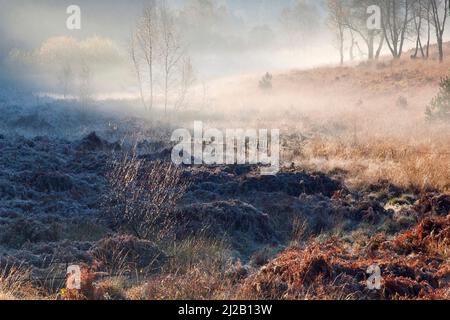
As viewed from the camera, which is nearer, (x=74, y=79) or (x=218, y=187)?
(x=218, y=187)

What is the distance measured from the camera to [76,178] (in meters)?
13.0

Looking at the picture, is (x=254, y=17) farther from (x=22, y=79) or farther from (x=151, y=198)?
(x=151, y=198)

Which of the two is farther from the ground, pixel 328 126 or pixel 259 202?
pixel 328 126

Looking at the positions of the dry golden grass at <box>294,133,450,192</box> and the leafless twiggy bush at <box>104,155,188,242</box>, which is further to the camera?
the dry golden grass at <box>294,133,450,192</box>

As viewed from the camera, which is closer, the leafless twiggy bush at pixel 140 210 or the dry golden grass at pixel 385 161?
the leafless twiggy bush at pixel 140 210

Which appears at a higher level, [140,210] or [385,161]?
[385,161]

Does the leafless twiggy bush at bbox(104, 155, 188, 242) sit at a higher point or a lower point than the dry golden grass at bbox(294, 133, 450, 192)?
lower

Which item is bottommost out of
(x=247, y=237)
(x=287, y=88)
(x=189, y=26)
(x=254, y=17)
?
(x=247, y=237)

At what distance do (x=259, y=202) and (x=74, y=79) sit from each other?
3248cm

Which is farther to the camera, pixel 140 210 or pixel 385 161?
pixel 385 161

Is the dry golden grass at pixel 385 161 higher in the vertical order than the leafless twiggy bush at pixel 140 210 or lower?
higher

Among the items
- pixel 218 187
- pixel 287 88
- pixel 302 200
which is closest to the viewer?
pixel 302 200
